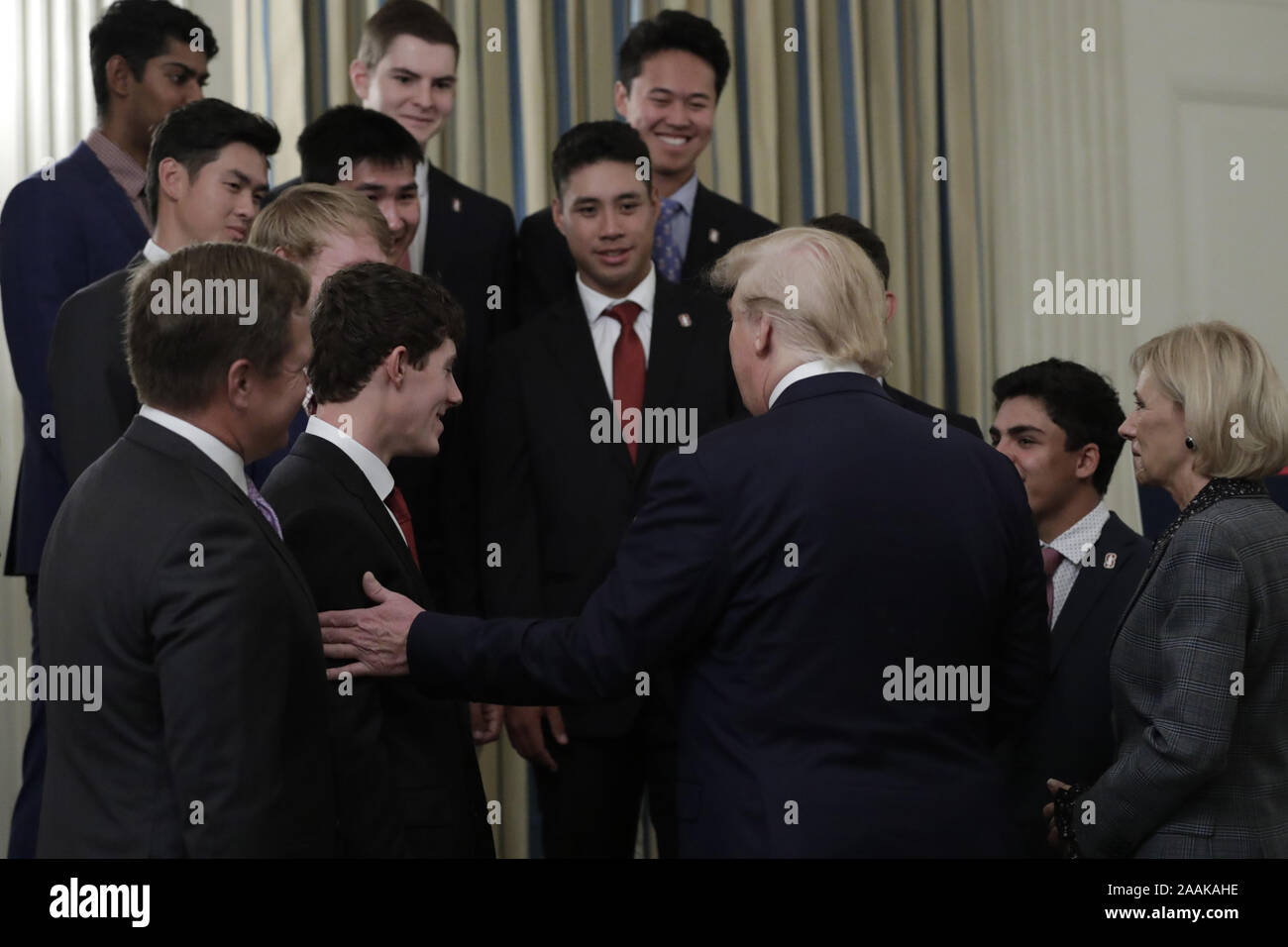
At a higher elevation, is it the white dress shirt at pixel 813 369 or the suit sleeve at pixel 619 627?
the white dress shirt at pixel 813 369

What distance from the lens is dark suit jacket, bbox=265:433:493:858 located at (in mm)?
1706

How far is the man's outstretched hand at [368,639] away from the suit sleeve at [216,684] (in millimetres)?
291

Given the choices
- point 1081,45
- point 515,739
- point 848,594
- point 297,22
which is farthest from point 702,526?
point 1081,45

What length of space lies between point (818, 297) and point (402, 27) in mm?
1698

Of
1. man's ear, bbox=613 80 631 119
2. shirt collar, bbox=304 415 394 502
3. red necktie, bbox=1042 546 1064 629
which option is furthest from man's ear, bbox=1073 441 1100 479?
man's ear, bbox=613 80 631 119

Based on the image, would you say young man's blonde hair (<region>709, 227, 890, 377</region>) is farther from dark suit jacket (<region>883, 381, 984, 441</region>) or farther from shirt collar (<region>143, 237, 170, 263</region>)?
shirt collar (<region>143, 237, 170, 263</region>)

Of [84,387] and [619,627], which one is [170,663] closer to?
[619,627]

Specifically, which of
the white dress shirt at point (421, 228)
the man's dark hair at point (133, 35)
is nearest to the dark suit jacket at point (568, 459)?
the white dress shirt at point (421, 228)

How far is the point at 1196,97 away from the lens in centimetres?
465

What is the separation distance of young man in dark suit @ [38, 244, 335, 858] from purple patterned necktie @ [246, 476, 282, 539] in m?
0.04

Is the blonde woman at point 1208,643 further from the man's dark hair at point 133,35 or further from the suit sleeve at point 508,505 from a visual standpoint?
the man's dark hair at point 133,35

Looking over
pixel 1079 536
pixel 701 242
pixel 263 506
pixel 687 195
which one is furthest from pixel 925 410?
pixel 263 506

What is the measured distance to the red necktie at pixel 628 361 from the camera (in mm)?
2686

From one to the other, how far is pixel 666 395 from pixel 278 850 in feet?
4.45
